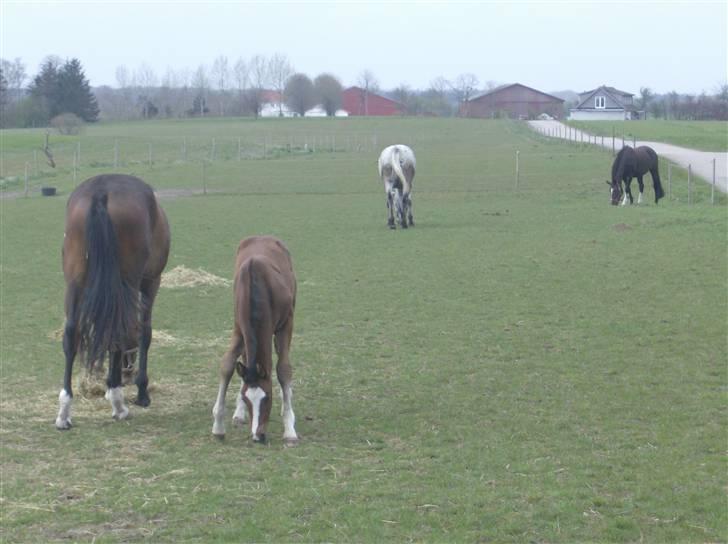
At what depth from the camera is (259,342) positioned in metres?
6.64

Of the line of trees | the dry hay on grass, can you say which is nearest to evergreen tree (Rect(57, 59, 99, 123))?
the line of trees

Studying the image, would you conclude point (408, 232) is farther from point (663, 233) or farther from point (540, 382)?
point (540, 382)

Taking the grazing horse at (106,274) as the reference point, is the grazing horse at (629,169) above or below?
above

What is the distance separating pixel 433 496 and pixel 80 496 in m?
2.05

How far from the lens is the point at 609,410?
749cm

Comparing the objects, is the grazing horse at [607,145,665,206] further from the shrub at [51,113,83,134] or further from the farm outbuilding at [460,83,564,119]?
the farm outbuilding at [460,83,564,119]

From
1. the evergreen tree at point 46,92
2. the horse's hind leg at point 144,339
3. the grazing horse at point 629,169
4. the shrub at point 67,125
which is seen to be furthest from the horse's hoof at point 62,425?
the evergreen tree at point 46,92

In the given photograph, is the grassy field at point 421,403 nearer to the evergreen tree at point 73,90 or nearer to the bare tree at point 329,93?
the evergreen tree at point 73,90

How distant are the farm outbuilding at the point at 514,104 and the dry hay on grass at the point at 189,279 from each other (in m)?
109

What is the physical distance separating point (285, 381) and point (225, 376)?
443mm

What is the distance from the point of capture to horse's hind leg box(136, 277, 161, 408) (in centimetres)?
794

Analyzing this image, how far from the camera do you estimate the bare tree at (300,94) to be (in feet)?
428

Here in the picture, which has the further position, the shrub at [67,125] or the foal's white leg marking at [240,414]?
the shrub at [67,125]

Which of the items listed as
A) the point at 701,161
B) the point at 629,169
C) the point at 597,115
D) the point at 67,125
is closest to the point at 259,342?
the point at 629,169
